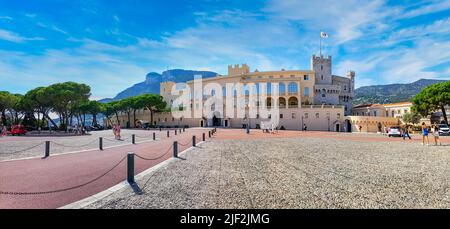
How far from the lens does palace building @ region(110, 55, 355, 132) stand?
59750 millimetres

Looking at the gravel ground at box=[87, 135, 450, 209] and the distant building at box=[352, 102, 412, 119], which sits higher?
the distant building at box=[352, 102, 412, 119]

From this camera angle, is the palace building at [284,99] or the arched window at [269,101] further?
the arched window at [269,101]

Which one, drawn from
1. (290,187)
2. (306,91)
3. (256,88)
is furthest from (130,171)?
(306,91)

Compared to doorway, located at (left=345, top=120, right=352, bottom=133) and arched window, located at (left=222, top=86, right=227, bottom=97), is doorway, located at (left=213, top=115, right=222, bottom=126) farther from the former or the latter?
doorway, located at (left=345, top=120, right=352, bottom=133)

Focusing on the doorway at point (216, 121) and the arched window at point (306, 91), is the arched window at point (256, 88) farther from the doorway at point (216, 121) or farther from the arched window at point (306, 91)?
the arched window at point (306, 91)

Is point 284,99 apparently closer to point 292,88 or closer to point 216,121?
point 292,88

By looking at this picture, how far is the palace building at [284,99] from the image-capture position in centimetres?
5975

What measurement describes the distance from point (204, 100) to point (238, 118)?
11.3 m

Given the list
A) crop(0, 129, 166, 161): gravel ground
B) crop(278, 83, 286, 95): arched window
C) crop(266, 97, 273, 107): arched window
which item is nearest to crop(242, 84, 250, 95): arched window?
crop(266, 97, 273, 107): arched window

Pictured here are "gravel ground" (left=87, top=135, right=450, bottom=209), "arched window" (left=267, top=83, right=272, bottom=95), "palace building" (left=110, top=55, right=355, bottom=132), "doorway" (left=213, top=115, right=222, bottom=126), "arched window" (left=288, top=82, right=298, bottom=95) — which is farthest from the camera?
"doorway" (left=213, top=115, right=222, bottom=126)

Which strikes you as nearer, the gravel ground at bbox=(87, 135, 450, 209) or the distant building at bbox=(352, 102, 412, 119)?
the gravel ground at bbox=(87, 135, 450, 209)

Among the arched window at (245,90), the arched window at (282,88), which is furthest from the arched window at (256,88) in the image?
the arched window at (282,88)
